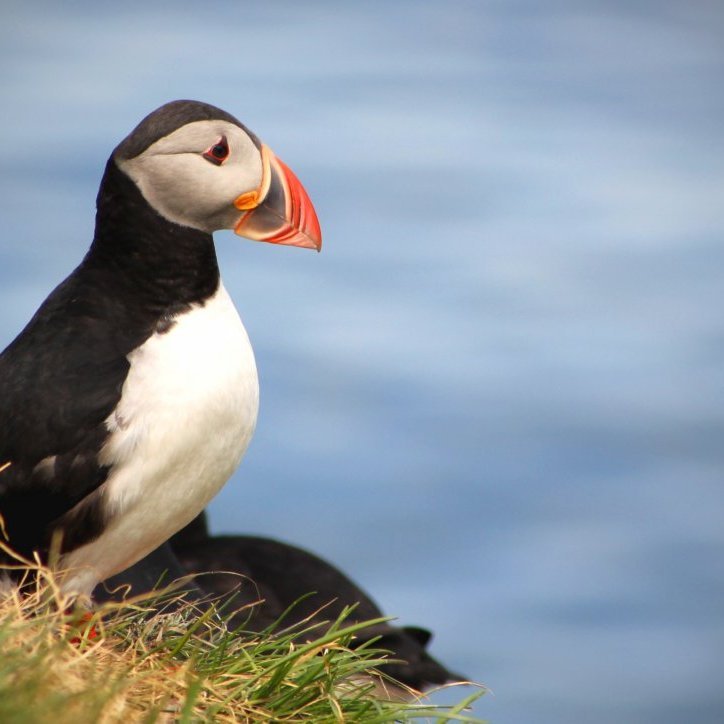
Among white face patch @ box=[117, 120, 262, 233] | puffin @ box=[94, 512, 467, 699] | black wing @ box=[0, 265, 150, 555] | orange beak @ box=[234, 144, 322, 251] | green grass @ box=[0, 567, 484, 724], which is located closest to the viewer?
green grass @ box=[0, 567, 484, 724]

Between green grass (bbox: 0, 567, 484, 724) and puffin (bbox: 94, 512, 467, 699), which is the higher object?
puffin (bbox: 94, 512, 467, 699)

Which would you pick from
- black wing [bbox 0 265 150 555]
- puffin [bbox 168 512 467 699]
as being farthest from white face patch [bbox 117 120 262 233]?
puffin [bbox 168 512 467 699]

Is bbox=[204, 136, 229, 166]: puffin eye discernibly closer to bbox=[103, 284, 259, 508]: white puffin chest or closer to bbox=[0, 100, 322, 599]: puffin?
bbox=[0, 100, 322, 599]: puffin

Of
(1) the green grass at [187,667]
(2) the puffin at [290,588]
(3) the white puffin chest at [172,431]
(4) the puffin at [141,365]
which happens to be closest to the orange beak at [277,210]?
(4) the puffin at [141,365]

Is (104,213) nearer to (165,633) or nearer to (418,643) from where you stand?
(165,633)

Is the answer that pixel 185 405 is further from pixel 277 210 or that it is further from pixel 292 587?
pixel 292 587

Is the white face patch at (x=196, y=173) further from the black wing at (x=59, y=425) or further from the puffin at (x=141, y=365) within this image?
the black wing at (x=59, y=425)

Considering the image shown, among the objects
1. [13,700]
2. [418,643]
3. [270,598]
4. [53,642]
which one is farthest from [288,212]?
[418,643]

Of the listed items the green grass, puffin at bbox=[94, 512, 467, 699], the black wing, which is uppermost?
puffin at bbox=[94, 512, 467, 699]

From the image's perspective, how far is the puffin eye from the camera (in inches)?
177

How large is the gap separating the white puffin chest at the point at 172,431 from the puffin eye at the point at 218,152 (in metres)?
0.44

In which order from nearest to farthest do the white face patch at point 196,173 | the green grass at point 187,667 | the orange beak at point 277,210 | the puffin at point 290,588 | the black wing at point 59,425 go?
the green grass at point 187,667, the black wing at point 59,425, the white face patch at point 196,173, the orange beak at point 277,210, the puffin at point 290,588

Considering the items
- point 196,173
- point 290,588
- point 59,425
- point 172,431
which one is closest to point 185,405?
point 172,431

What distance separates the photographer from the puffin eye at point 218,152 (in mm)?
4496
